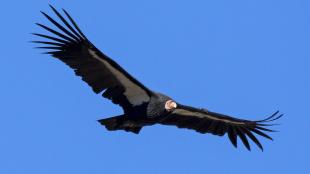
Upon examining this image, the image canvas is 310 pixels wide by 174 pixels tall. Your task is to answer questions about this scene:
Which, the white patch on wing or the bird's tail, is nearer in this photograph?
the white patch on wing

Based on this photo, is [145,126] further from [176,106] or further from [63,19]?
[63,19]

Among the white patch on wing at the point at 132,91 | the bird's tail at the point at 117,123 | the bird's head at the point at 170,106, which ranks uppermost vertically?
the white patch on wing at the point at 132,91

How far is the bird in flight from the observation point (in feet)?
68.7

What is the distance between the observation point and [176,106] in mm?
22062

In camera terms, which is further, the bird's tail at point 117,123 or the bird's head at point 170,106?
the bird's tail at point 117,123

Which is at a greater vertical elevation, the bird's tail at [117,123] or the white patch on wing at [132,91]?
the white patch on wing at [132,91]

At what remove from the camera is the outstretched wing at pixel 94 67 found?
20.9 m

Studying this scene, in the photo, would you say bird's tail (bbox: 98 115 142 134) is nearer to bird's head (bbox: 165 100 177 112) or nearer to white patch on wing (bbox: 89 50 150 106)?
white patch on wing (bbox: 89 50 150 106)

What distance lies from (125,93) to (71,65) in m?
1.84

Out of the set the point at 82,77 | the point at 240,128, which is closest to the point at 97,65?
the point at 82,77

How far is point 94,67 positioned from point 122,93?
1.30 metres

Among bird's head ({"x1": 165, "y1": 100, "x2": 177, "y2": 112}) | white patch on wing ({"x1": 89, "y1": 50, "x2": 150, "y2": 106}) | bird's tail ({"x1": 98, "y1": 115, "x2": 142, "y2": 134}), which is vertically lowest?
bird's tail ({"x1": 98, "y1": 115, "x2": 142, "y2": 134})

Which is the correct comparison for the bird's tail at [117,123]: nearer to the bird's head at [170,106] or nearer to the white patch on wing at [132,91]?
the white patch on wing at [132,91]

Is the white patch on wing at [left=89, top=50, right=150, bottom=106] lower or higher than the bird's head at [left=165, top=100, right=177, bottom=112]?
higher
